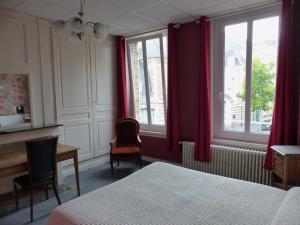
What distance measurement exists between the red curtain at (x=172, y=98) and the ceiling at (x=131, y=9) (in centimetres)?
34

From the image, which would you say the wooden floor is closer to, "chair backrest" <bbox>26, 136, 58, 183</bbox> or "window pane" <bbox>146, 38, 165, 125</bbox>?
"chair backrest" <bbox>26, 136, 58, 183</bbox>

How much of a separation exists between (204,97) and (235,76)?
577 millimetres

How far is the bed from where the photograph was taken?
1.39 m

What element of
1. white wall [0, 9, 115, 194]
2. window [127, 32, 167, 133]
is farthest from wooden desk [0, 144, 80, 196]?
window [127, 32, 167, 133]

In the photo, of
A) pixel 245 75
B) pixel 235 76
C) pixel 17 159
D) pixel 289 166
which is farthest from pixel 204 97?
pixel 17 159

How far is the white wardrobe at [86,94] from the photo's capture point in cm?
369

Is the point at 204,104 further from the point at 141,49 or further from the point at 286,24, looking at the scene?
the point at 141,49

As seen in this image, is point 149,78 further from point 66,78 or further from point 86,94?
point 66,78

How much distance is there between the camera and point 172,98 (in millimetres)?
3816

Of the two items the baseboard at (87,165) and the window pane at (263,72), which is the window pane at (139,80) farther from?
the window pane at (263,72)

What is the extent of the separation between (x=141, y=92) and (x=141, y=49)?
895 mm

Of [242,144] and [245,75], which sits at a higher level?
[245,75]

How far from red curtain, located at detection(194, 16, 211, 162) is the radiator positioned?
5.5 inches

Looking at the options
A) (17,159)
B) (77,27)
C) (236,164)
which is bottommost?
(236,164)
